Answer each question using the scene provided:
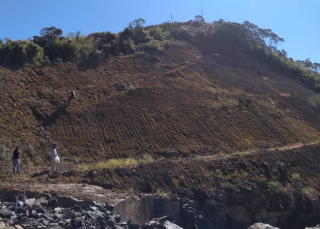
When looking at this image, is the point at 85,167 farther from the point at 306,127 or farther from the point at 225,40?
the point at 225,40

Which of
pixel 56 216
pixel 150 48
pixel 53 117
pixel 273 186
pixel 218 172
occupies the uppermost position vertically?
pixel 150 48

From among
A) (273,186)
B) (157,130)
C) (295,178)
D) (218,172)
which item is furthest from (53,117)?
(295,178)

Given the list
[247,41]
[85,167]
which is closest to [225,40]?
[247,41]

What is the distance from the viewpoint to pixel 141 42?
41938mm

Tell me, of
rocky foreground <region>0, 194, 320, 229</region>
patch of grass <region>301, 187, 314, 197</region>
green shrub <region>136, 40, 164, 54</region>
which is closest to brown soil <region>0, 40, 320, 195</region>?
green shrub <region>136, 40, 164, 54</region>

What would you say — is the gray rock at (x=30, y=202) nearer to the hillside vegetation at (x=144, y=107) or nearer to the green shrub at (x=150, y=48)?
the hillside vegetation at (x=144, y=107)

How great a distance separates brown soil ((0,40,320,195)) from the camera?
69.0 feet

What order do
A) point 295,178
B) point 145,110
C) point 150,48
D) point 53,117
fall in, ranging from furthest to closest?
1. point 150,48
2. point 145,110
3. point 53,117
4. point 295,178

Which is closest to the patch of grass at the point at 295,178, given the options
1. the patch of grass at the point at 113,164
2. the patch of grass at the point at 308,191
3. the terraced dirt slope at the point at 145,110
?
the patch of grass at the point at 308,191

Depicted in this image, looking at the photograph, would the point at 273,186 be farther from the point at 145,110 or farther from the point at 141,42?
the point at 141,42

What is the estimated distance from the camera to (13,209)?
44.9 ft

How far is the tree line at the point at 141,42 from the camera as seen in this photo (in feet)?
103

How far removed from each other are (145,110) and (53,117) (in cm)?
552

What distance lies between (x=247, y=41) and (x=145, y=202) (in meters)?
32.4
